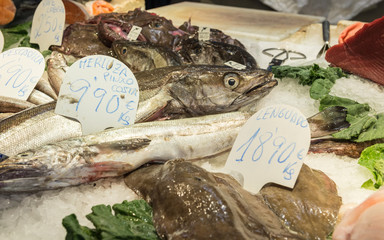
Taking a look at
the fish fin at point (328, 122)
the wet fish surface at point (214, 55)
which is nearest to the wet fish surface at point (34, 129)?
the fish fin at point (328, 122)

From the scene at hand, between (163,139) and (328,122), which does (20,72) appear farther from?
(328,122)

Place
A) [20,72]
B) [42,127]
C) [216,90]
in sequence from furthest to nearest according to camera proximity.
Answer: [20,72]
[216,90]
[42,127]

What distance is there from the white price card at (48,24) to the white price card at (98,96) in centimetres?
173

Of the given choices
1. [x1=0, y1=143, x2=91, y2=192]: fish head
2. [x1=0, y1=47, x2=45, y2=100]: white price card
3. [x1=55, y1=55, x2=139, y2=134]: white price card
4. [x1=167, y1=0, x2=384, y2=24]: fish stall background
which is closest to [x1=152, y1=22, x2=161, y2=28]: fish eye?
[x1=0, y1=47, x2=45, y2=100]: white price card

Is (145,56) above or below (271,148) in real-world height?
below

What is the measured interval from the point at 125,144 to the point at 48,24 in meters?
2.51

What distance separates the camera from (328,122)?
2.30 m

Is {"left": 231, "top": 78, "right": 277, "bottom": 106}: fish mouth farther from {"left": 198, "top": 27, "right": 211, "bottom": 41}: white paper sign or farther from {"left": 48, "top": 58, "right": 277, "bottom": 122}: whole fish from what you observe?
{"left": 198, "top": 27, "right": 211, "bottom": 41}: white paper sign

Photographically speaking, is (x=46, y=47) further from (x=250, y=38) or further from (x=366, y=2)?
(x=366, y=2)

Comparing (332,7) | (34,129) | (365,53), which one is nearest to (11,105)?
(34,129)

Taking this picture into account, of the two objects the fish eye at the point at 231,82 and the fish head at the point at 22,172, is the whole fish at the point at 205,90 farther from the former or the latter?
the fish head at the point at 22,172

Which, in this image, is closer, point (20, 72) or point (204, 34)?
point (20, 72)

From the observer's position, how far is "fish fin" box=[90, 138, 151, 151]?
196 centimetres

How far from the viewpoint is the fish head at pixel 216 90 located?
250cm
